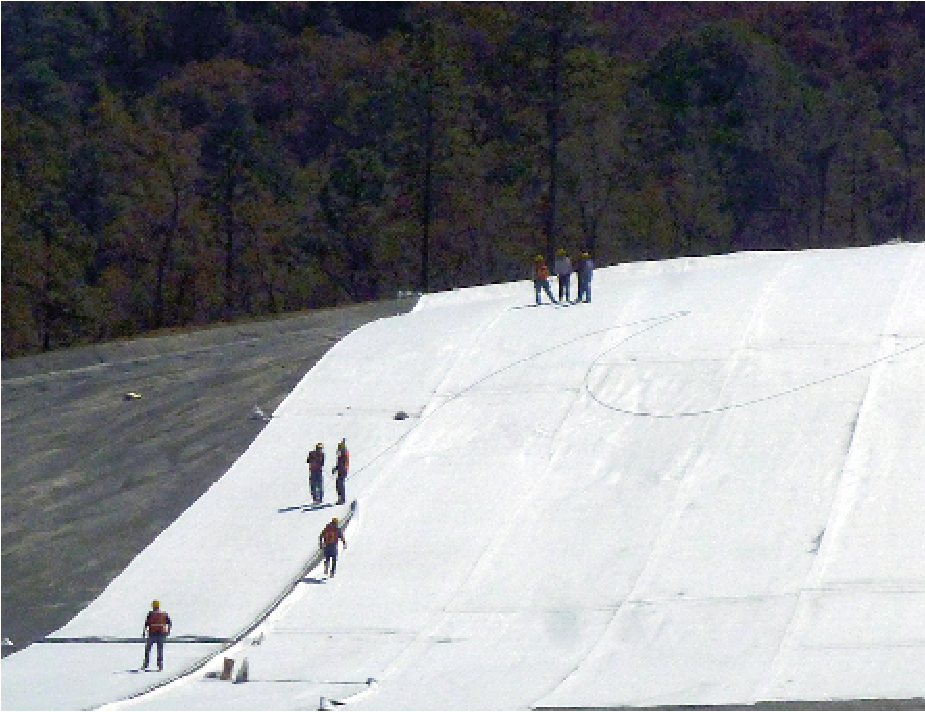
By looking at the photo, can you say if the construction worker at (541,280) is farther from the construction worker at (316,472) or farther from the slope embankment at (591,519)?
the construction worker at (316,472)

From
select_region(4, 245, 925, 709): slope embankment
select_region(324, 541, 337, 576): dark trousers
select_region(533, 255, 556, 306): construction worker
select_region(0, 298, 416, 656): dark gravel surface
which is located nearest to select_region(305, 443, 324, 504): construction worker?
select_region(4, 245, 925, 709): slope embankment

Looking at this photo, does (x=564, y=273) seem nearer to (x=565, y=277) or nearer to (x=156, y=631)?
(x=565, y=277)

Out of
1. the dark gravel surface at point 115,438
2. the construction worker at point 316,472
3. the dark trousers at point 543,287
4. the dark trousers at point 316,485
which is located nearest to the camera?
→ the dark gravel surface at point 115,438

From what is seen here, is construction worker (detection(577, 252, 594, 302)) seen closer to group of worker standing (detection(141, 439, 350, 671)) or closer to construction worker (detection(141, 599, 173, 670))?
group of worker standing (detection(141, 439, 350, 671))

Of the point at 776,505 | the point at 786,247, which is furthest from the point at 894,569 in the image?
the point at 786,247

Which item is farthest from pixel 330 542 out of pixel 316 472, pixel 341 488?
pixel 341 488

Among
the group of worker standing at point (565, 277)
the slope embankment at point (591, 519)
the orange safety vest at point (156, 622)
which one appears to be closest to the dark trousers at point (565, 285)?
the group of worker standing at point (565, 277)
